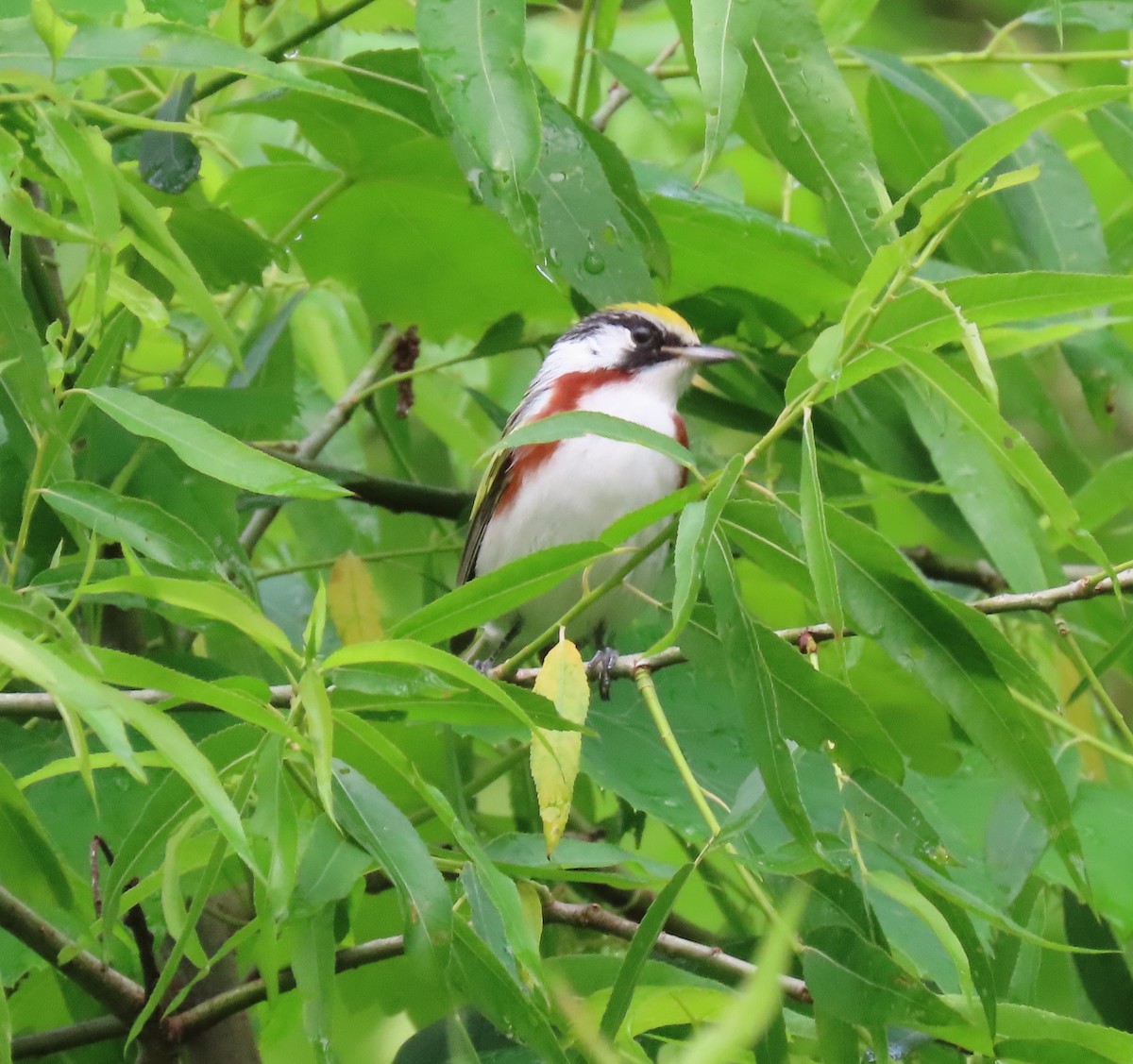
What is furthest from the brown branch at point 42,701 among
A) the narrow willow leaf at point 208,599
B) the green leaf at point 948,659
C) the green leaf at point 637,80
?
the green leaf at point 637,80

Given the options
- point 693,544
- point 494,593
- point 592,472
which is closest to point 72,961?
point 494,593

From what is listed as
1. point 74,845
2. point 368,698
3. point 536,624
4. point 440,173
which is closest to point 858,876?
point 368,698

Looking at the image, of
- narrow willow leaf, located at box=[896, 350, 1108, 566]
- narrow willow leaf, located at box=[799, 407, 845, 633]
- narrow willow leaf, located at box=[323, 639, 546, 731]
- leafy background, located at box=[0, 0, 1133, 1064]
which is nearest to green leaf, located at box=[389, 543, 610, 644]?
leafy background, located at box=[0, 0, 1133, 1064]

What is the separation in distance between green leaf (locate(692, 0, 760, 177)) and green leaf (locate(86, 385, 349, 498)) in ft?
1.48

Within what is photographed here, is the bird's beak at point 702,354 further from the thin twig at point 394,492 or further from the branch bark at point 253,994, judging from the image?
the branch bark at point 253,994

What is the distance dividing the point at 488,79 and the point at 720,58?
227 mm

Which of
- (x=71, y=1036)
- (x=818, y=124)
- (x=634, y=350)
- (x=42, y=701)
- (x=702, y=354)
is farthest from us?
(x=634, y=350)

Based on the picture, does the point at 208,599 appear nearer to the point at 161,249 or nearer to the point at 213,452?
the point at 213,452

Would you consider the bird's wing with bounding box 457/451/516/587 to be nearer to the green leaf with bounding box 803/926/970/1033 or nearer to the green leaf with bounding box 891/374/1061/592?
the green leaf with bounding box 891/374/1061/592

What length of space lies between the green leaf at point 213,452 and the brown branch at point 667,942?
58 cm

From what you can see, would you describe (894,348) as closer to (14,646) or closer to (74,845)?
(14,646)

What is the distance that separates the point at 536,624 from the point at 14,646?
229 centimetres

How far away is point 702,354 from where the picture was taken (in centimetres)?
276

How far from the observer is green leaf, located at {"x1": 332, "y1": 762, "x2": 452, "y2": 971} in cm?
138
